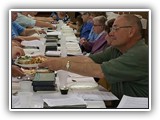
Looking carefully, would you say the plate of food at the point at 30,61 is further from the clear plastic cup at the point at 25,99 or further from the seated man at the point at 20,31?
the clear plastic cup at the point at 25,99

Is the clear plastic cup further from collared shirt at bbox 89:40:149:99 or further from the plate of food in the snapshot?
collared shirt at bbox 89:40:149:99

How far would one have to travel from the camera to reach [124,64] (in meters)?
2.21

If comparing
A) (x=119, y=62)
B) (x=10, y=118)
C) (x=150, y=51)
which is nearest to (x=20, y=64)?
(x=10, y=118)

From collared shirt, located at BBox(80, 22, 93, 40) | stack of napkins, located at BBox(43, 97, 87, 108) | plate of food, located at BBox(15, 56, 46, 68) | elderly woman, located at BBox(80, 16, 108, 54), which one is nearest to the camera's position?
stack of napkins, located at BBox(43, 97, 87, 108)

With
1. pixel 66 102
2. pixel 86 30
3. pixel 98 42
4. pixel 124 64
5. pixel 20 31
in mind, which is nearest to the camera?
pixel 66 102

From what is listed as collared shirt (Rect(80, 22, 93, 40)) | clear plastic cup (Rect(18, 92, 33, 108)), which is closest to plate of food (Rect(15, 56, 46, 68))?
clear plastic cup (Rect(18, 92, 33, 108))

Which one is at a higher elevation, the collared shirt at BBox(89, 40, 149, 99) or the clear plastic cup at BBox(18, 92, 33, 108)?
the collared shirt at BBox(89, 40, 149, 99)

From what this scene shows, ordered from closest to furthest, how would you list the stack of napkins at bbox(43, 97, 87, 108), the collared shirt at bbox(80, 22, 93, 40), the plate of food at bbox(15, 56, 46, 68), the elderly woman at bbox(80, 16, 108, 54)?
the stack of napkins at bbox(43, 97, 87, 108) < the plate of food at bbox(15, 56, 46, 68) < the elderly woman at bbox(80, 16, 108, 54) < the collared shirt at bbox(80, 22, 93, 40)

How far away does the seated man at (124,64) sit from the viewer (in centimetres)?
221

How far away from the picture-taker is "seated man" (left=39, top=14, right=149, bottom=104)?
221 cm

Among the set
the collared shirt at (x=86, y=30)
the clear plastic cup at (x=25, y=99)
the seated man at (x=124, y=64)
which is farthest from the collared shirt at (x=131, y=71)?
the collared shirt at (x=86, y=30)

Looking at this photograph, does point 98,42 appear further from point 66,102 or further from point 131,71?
point 66,102

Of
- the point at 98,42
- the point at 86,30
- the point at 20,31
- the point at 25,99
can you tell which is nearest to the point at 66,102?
the point at 25,99
